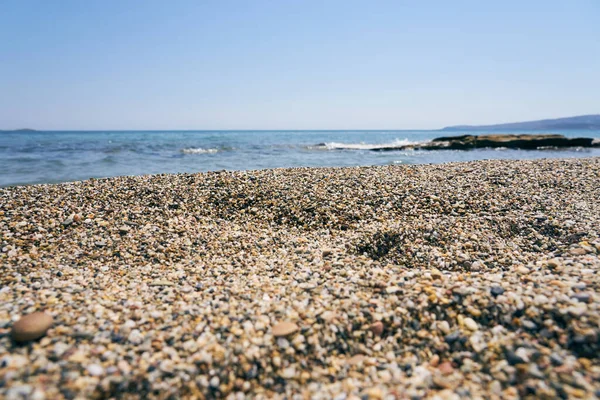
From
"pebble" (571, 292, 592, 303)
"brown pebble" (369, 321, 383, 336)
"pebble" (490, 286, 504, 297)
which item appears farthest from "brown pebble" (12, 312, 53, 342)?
"pebble" (571, 292, 592, 303)

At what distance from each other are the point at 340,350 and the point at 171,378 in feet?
4.96

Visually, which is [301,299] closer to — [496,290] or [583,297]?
[496,290]

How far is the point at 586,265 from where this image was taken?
4.11 m

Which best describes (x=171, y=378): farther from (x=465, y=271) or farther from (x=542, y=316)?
(x=465, y=271)

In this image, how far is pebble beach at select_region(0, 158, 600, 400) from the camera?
9.05 ft

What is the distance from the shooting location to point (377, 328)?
3355mm

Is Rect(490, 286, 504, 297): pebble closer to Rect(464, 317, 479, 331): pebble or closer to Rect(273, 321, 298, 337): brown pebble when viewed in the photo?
Rect(464, 317, 479, 331): pebble

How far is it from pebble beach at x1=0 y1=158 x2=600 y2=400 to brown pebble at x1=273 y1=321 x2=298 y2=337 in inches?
0.6

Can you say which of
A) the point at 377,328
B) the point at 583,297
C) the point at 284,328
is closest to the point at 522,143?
the point at 583,297

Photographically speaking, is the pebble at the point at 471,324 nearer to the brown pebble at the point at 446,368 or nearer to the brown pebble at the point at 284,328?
the brown pebble at the point at 446,368

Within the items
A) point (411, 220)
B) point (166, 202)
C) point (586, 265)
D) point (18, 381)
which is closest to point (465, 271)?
point (586, 265)

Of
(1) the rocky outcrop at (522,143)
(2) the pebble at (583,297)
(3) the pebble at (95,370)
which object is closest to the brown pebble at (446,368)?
(2) the pebble at (583,297)

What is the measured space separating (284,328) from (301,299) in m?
0.55

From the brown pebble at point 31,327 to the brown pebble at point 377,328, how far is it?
312 cm
